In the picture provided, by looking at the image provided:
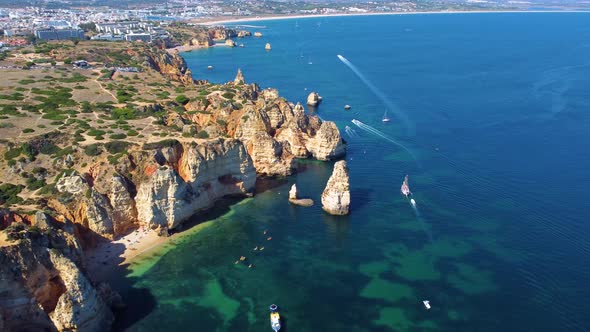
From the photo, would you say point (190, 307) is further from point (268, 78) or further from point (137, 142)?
point (268, 78)

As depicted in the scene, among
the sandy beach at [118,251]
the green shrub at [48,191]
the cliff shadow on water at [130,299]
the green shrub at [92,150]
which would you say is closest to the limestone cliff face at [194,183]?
the sandy beach at [118,251]

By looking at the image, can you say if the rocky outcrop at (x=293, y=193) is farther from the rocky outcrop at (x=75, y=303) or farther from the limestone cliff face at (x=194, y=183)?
the rocky outcrop at (x=75, y=303)

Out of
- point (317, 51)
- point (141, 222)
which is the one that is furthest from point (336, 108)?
point (317, 51)

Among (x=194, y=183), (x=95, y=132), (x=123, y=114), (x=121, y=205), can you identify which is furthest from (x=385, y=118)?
(x=121, y=205)

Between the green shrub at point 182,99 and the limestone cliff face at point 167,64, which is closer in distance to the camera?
the green shrub at point 182,99

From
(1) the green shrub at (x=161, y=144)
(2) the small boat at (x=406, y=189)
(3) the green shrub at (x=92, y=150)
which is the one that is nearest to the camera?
(3) the green shrub at (x=92, y=150)

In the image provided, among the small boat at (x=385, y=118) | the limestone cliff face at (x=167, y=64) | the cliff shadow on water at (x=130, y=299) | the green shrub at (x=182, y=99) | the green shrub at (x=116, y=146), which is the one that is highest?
the limestone cliff face at (x=167, y=64)

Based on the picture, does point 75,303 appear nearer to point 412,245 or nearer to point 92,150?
point 92,150
